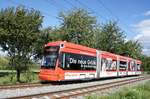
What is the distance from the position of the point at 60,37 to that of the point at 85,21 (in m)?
4.60

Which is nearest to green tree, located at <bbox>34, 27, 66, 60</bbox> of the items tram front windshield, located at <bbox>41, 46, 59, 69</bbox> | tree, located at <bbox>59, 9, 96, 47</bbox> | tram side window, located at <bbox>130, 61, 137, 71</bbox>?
tree, located at <bbox>59, 9, 96, 47</bbox>

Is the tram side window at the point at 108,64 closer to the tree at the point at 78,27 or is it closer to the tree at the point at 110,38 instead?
the tree at the point at 78,27

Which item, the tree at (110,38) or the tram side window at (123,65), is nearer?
the tram side window at (123,65)

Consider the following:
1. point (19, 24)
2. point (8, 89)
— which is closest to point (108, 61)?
point (19, 24)

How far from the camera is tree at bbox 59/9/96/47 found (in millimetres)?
47406

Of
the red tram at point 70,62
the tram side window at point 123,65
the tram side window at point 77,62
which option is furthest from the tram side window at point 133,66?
the tram side window at point 77,62

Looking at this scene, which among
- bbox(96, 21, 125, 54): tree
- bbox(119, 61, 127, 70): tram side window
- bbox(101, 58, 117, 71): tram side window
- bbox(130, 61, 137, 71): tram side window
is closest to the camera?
bbox(101, 58, 117, 71): tram side window

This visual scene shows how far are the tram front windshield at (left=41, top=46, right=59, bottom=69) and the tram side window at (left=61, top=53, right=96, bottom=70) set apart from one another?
0.58 meters

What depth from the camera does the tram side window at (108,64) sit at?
34.5 metres

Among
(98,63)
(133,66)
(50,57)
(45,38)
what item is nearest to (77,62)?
(50,57)

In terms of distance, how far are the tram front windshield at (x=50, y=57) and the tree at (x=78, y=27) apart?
72.2 feet

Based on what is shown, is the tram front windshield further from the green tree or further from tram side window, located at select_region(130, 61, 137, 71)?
tram side window, located at select_region(130, 61, 137, 71)

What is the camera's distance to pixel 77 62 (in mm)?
26781

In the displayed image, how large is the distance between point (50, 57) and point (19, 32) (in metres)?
7.53
